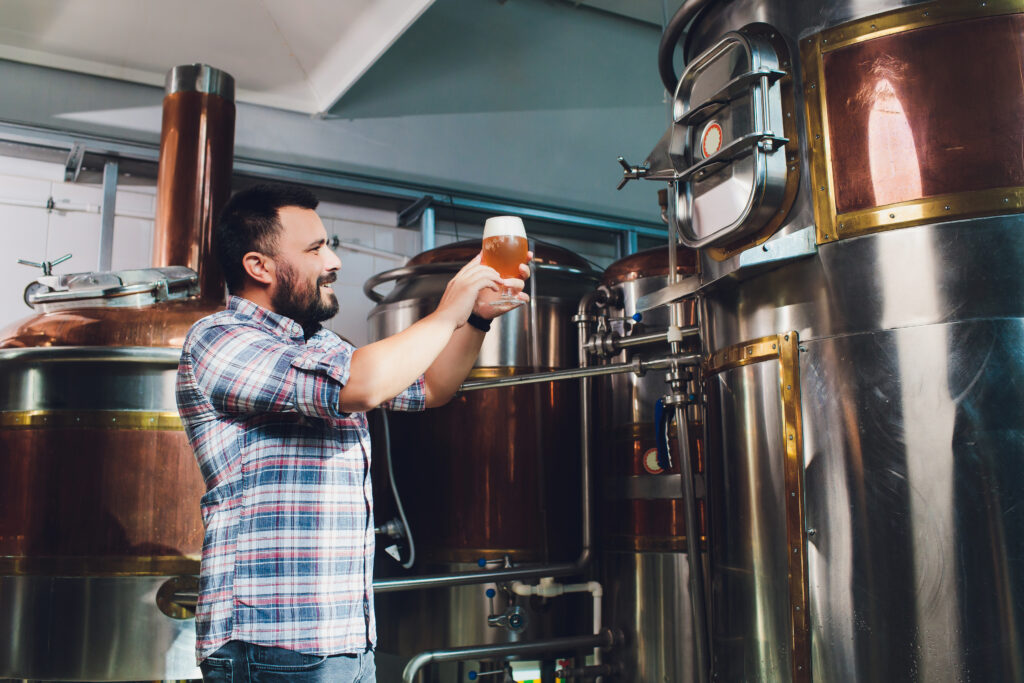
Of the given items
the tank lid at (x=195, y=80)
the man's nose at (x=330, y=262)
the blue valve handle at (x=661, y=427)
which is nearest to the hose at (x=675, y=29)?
the blue valve handle at (x=661, y=427)

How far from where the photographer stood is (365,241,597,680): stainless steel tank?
3525mm

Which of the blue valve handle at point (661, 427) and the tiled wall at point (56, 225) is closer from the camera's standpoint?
the blue valve handle at point (661, 427)

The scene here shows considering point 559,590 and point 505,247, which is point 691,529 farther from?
point 505,247

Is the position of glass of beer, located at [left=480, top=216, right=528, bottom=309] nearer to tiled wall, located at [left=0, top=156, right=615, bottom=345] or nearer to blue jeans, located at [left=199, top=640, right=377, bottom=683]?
blue jeans, located at [left=199, top=640, right=377, bottom=683]

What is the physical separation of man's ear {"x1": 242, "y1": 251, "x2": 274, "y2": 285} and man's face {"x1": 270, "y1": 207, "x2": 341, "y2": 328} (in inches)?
0.5

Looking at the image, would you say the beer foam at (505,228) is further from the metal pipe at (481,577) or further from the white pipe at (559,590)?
the white pipe at (559,590)

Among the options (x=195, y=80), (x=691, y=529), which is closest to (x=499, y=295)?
(x=691, y=529)

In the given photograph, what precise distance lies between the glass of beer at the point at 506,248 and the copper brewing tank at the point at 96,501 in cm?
189

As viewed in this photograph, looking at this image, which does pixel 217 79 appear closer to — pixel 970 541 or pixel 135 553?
pixel 135 553

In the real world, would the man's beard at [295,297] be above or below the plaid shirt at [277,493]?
above

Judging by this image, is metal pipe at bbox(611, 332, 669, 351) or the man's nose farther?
metal pipe at bbox(611, 332, 669, 351)

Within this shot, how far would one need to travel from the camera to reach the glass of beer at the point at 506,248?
1642 millimetres

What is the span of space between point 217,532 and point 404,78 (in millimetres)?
3981

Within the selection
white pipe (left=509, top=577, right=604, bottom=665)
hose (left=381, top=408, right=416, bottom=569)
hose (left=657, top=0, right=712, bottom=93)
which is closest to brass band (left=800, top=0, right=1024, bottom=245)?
hose (left=657, top=0, right=712, bottom=93)
